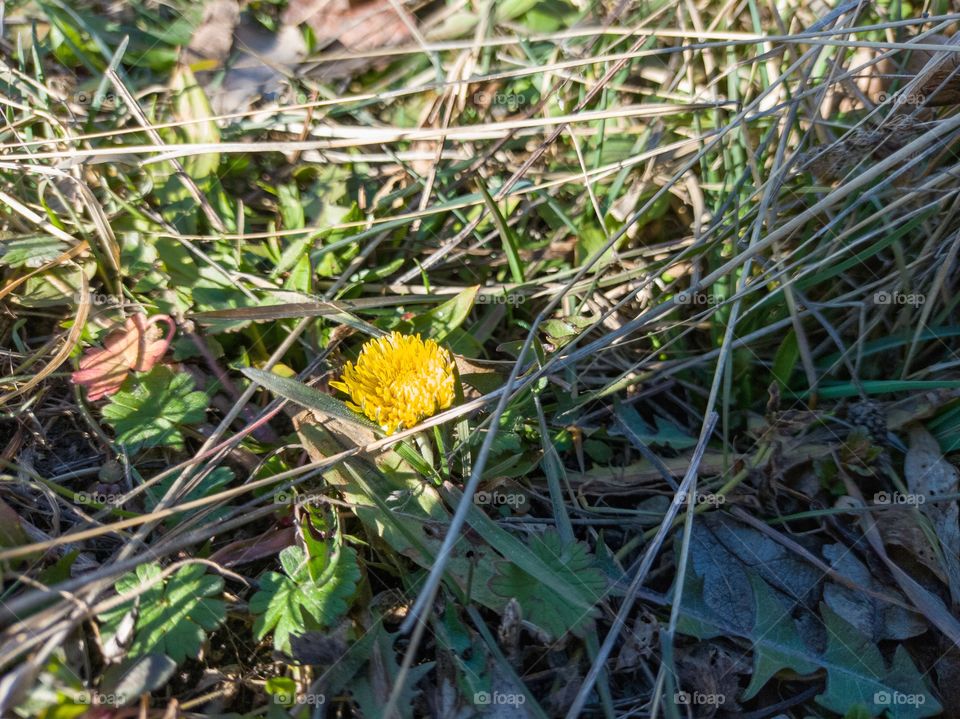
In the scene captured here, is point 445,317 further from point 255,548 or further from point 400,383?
point 255,548

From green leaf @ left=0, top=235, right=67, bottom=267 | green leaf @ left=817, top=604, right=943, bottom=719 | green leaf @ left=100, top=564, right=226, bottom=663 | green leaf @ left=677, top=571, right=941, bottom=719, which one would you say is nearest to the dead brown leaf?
green leaf @ left=0, top=235, right=67, bottom=267

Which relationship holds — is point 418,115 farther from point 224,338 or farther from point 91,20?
point 91,20

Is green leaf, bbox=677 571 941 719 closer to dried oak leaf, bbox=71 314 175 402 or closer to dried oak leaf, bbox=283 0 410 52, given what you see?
dried oak leaf, bbox=71 314 175 402

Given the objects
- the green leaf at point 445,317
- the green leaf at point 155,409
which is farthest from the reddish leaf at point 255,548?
the green leaf at point 445,317

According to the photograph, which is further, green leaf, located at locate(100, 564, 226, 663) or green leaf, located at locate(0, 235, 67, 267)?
green leaf, located at locate(0, 235, 67, 267)

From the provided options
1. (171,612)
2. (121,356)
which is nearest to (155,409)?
(121,356)
